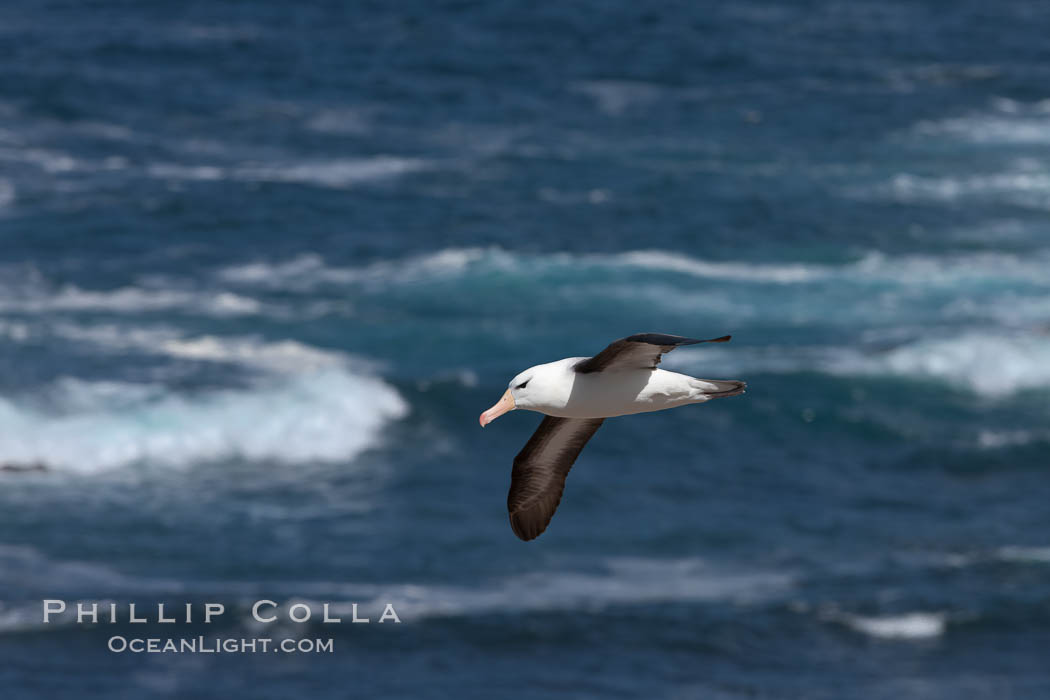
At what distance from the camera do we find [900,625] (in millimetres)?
47969

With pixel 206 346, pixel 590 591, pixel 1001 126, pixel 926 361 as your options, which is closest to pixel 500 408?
pixel 590 591

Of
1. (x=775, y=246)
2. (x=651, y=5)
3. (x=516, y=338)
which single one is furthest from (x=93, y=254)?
(x=651, y=5)

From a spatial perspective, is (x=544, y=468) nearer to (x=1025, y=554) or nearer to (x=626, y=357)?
(x=626, y=357)

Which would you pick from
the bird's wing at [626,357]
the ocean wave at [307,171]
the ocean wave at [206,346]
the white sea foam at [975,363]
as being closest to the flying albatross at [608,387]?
the bird's wing at [626,357]

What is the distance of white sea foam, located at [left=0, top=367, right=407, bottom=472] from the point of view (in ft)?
197

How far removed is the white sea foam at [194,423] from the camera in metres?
60.0

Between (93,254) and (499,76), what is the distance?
35.0 metres

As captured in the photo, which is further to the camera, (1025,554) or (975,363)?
(975,363)

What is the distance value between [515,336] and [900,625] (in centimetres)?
2561

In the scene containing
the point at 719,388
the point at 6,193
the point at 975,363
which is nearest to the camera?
the point at 719,388

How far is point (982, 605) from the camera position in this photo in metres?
48.5

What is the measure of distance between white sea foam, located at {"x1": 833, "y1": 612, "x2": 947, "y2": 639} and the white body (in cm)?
2871

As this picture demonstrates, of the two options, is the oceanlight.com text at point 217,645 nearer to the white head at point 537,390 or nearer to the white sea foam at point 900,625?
the white sea foam at point 900,625

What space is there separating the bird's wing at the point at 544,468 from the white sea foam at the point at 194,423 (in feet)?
120
